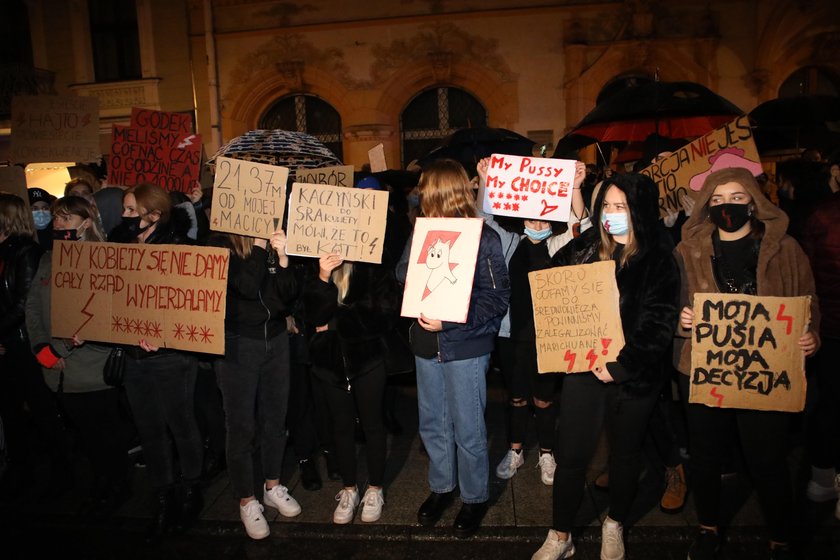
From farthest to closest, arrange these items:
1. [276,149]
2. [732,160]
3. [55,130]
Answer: [55,130], [276,149], [732,160]

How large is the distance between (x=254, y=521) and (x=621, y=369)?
2.29 meters

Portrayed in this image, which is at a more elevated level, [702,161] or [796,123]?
[796,123]

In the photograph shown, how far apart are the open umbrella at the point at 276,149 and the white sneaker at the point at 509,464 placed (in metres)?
3.38

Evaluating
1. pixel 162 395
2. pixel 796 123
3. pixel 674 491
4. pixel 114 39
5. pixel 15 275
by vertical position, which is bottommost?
pixel 674 491

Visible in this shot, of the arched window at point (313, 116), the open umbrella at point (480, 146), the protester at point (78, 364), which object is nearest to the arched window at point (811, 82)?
the open umbrella at point (480, 146)

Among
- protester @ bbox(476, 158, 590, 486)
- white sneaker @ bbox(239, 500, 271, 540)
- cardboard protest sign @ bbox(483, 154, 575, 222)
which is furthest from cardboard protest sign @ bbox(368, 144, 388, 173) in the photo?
white sneaker @ bbox(239, 500, 271, 540)

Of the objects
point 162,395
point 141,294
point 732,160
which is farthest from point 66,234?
point 732,160

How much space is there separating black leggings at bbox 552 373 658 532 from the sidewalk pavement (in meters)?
0.48

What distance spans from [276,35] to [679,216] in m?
10.4

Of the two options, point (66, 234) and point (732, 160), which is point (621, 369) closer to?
point (732, 160)

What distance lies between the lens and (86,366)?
3.56 metres

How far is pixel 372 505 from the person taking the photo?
11.5 feet

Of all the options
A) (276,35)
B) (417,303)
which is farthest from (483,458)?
(276,35)

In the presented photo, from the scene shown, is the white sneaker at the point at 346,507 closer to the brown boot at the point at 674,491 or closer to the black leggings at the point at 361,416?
the black leggings at the point at 361,416
